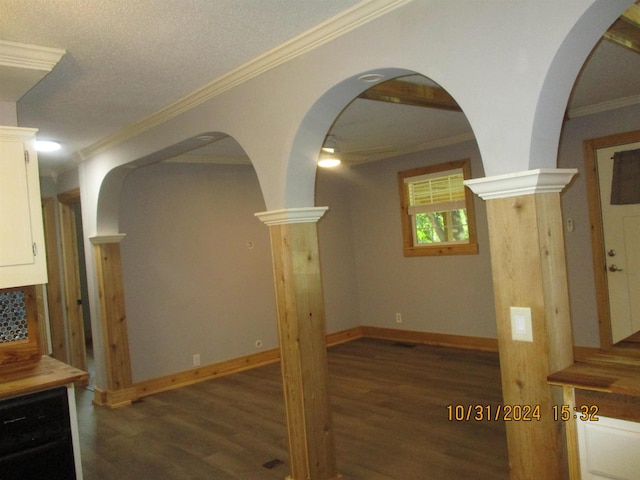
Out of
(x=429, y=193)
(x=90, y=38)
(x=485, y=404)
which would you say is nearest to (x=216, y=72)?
(x=90, y=38)

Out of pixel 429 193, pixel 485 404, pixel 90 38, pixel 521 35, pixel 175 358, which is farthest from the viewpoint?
pixel 429 193

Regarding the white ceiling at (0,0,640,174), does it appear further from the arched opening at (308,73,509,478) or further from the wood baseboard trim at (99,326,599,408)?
the wood baseboard trim at (99,326,599,408)

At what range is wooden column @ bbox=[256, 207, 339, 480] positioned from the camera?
9.29 ft

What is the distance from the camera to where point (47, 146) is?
15.0 feet

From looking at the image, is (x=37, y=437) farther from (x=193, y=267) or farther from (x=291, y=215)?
(x=193, y=267)

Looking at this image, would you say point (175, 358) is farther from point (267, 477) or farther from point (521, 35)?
point (521, 35)

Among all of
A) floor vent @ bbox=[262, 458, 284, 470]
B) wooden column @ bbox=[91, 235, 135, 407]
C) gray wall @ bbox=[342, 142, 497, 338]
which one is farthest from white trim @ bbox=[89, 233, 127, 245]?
gray wall @ bbox=[342, 142, 497, 338]

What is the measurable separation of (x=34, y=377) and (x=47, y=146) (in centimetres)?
256

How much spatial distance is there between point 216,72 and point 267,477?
2433 mm

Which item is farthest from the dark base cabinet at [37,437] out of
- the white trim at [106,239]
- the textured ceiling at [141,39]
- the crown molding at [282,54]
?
the white trim at [106,239]

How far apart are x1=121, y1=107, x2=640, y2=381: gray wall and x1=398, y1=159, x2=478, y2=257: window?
106 mm

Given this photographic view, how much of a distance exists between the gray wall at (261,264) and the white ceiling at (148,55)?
111cm

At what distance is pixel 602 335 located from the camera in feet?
16.0

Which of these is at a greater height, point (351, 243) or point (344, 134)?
point (344, 134)
